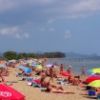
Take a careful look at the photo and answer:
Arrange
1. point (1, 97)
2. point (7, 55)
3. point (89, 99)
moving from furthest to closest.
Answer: point (7, 55)
point (89, 99)
point (1, 97)

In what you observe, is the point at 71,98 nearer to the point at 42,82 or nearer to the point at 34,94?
the point at 34,94

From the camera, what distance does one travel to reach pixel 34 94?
1411cm

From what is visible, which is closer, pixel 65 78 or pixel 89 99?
pixel 89 99

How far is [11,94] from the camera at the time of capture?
7.50 meters

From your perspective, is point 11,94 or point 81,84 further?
point 81,84

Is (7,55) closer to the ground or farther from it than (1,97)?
farther from it

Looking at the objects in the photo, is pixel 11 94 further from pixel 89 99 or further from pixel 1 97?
pixel 89 99

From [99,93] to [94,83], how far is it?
0.52 m

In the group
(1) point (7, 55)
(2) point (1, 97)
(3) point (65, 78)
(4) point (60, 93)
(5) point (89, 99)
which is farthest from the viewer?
(1) point (7, 55)

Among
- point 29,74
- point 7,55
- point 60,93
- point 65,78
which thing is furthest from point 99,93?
point 7,55

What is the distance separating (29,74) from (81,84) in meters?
5.39

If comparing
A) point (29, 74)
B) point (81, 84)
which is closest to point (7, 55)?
point (29, 74)

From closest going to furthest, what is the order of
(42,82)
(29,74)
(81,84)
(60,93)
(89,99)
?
(89,99)
(60,93)
(42,82)
(81,84)
(29,74)

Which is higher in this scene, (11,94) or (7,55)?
(7,55)
